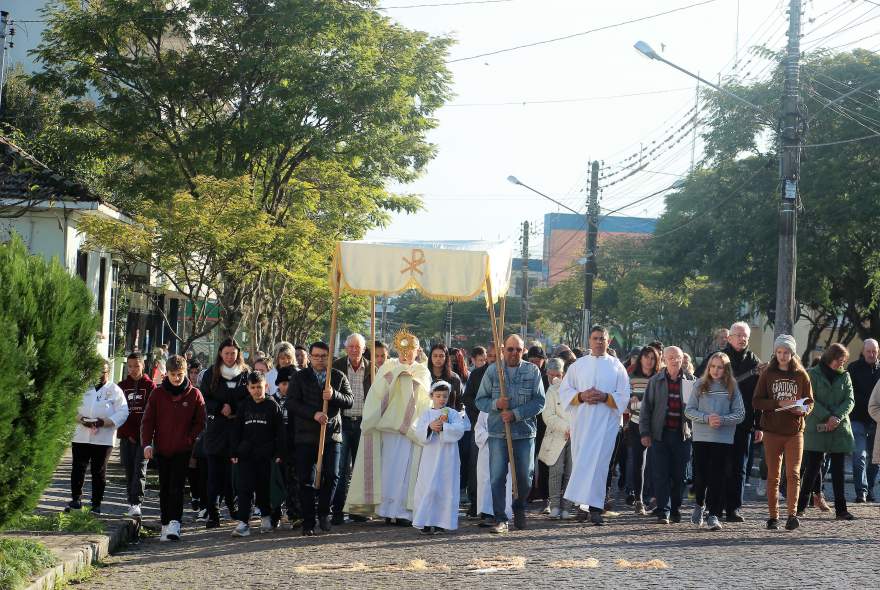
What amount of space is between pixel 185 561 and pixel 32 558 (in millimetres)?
1765

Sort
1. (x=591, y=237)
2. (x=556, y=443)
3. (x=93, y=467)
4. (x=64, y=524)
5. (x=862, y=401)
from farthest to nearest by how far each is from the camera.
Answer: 1. (x=591, y=237)
2. (x=862, y=401)
3. (x=556, y=443)
4. (x=93, y=467)
5. (x=64, y=524)

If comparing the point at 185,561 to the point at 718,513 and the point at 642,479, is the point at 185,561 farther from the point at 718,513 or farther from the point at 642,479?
the point at 642,479

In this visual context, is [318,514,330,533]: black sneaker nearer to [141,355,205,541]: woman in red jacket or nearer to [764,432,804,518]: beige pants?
[141,355,205,541]: woman in red jacket

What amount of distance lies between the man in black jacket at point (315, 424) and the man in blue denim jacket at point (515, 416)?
148cm

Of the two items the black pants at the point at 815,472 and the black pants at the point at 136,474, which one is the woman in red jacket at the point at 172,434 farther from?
the black pants at the point at 815,472

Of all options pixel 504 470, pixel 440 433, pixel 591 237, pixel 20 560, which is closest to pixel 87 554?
pixel 20 560

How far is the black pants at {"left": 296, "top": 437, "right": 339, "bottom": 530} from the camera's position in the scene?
1261 cm

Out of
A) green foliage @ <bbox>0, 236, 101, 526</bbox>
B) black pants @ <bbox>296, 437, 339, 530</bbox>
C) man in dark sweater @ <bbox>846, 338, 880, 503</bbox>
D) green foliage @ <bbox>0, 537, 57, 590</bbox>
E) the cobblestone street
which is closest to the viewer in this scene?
green foliage @ <bbox>0, 236, 101, 526</bbox>

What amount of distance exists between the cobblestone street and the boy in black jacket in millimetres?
390

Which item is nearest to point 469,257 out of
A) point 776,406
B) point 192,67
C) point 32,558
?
point 776,406

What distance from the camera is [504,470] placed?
12922 mm

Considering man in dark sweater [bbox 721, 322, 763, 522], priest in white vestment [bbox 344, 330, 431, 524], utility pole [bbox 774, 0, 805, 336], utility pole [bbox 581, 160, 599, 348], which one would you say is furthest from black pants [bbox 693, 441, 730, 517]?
utility pole [bbox 581, 160, 599, 348]

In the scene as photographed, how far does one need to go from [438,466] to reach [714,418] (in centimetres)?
281

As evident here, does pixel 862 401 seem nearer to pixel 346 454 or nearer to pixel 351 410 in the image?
pixel 351 410
